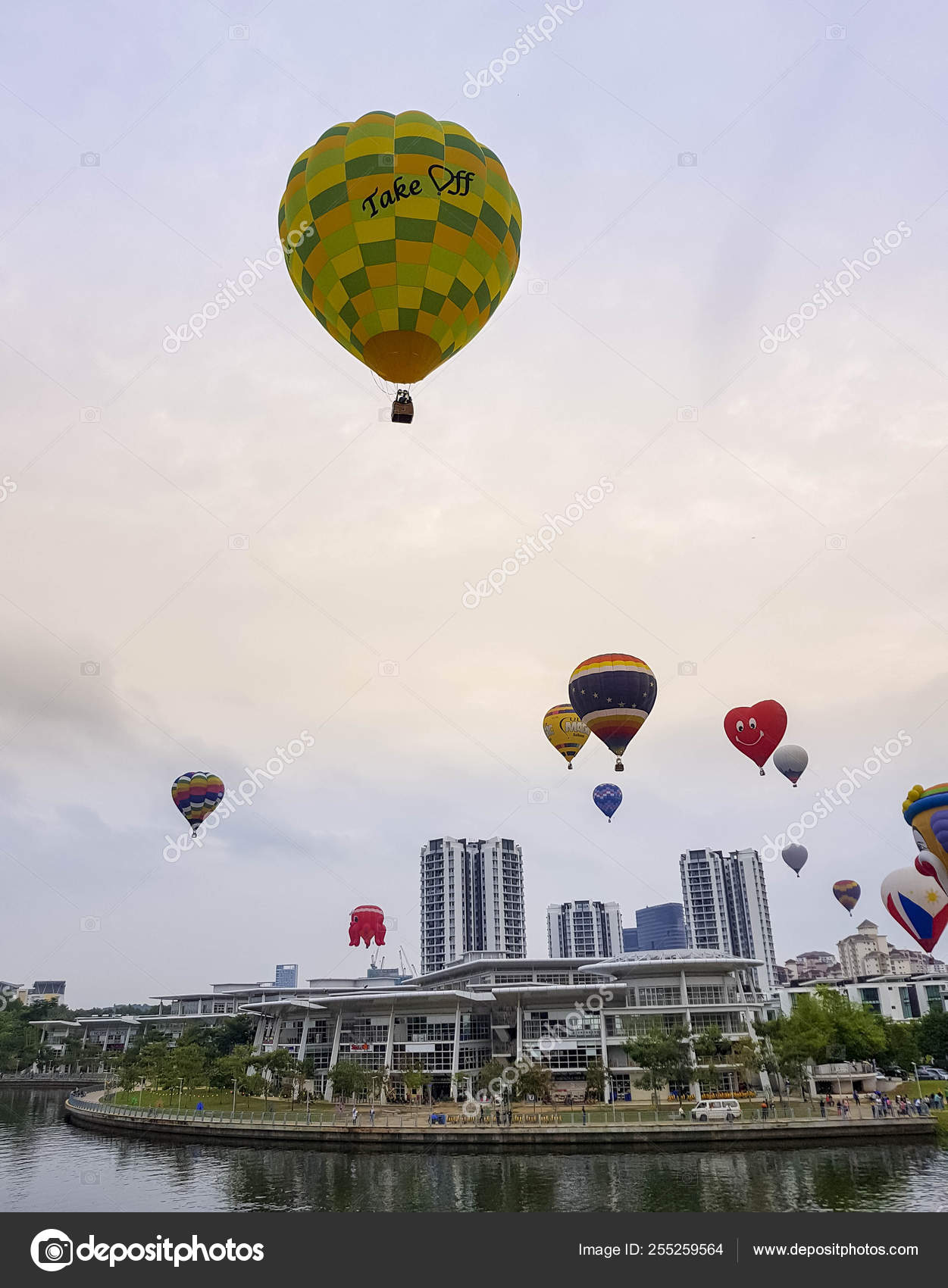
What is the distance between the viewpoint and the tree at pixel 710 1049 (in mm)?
54250

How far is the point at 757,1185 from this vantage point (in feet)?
107

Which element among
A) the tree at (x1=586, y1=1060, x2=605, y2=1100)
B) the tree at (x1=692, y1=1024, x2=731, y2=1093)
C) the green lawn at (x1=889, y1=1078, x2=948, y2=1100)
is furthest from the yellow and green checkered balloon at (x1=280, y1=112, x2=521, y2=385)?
the green lawn at (x1=889, y1=1078, x2=948, y2=1100)

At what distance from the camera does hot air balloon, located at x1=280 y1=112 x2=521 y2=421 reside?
24.5 m

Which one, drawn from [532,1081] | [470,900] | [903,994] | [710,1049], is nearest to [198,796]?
[532,1081]

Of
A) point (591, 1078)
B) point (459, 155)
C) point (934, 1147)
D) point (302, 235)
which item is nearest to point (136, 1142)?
point (591, 1078)

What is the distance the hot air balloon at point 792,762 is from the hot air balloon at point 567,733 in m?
13.8

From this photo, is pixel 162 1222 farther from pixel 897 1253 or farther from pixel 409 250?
pixel 409 250

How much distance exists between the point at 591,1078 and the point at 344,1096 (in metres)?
17.1

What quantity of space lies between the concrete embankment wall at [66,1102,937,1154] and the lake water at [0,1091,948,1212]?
102 cm

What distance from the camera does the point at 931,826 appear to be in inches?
1638

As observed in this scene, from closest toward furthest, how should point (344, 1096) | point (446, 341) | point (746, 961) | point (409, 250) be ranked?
1. point (409, 250)
2. point (446, 341)
3. point (344, 1096)
4. point (746, 961)

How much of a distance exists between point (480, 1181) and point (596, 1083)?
74.4ft

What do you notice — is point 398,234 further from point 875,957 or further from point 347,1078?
point 875,957

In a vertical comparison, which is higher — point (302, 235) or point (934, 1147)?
point (302, 235)
